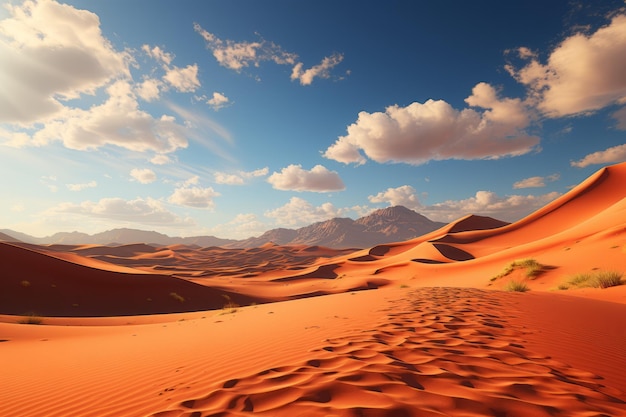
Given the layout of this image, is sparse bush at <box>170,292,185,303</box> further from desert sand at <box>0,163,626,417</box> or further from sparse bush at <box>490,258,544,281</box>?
sparse bush at <box>490,258,544,281</box>

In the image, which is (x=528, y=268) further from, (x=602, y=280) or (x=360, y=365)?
(x=360, y=365)

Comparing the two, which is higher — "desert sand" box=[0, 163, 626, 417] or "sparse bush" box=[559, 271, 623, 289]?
"sparse bush" box=[559, 271, 623, 289]

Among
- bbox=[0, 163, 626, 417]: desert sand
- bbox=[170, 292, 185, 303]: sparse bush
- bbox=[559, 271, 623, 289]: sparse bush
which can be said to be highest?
bbox=[559, 271, 623, 289]: sparse bush

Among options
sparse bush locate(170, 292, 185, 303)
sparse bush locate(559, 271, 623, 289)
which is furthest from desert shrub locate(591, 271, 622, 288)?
sparse bush locate(170, 292, 185, 303)

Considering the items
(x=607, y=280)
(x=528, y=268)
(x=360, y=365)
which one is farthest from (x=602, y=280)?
(x=360, y=365)

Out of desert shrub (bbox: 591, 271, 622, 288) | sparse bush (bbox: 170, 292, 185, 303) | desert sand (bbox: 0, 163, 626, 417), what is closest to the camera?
desert sand (bbox: 0, 163, 626, 417)

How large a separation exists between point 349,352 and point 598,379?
2.57 m

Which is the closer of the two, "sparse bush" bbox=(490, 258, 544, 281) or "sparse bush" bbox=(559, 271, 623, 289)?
"sparse bush" bbox=(559, 271, 623, 289)

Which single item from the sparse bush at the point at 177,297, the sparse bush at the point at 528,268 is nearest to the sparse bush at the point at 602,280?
the sparse bush at the point at 528,268

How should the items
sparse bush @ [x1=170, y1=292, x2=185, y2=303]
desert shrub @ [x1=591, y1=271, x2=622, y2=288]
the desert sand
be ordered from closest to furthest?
the desert sand
desert shrub @ [x1=591, y1=271, x2=622, y2=288]
sparse bush @ [x1=170, y1=292, x2=185, y2=303]

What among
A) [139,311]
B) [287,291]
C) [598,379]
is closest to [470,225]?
[287,291]

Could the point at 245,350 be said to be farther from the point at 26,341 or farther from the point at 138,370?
the point at 26,341

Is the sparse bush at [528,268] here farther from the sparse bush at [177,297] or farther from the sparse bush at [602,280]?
the sparse bush at [177,297]

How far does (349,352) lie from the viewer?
12.3 feet
